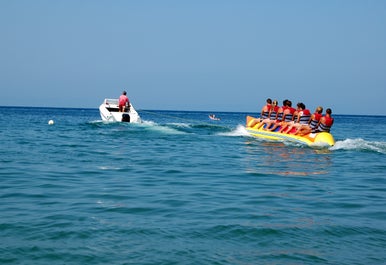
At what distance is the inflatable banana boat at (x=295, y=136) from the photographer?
17.0m

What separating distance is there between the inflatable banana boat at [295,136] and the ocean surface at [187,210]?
3505mm

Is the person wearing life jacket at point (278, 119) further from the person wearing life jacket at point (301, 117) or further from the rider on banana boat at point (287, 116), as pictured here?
the person wearing life jacket at point (301, 117)

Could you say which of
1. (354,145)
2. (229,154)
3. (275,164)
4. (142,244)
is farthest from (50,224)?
(354,145)

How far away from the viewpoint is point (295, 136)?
18.1 meters

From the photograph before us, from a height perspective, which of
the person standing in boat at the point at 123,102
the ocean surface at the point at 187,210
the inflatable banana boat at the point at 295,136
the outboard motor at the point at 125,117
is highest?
the person standing in boat at the point at 123,102

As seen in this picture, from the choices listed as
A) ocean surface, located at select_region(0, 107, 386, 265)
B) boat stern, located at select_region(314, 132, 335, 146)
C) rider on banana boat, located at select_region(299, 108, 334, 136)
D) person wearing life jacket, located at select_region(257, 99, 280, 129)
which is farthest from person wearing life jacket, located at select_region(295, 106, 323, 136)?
ocean surface, located at select_region(0, 107, 386, 265)

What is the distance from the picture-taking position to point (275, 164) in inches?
484

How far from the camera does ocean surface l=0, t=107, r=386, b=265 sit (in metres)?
5.02

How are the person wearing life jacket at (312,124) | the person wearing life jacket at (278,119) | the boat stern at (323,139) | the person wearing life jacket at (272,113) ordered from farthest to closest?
the person wearing life jacket at (272,113)
the person wearing life jacket at (278,119)
the person wearing life jacket at (312,124)
the boat stern at (323,139)

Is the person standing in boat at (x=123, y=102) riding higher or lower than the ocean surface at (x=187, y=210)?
higher

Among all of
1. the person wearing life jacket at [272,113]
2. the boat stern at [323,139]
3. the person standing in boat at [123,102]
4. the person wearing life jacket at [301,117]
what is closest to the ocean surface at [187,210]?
the boat stern at [323,139]

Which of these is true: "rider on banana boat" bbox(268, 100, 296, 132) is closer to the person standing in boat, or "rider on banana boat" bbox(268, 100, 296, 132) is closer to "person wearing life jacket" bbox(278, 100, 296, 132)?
"person wearing life jacket" bbox(278, 100, 296, 132)

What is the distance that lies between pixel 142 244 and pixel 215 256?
2.63 ft

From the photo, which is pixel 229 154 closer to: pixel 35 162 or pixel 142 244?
pixel 35 162
